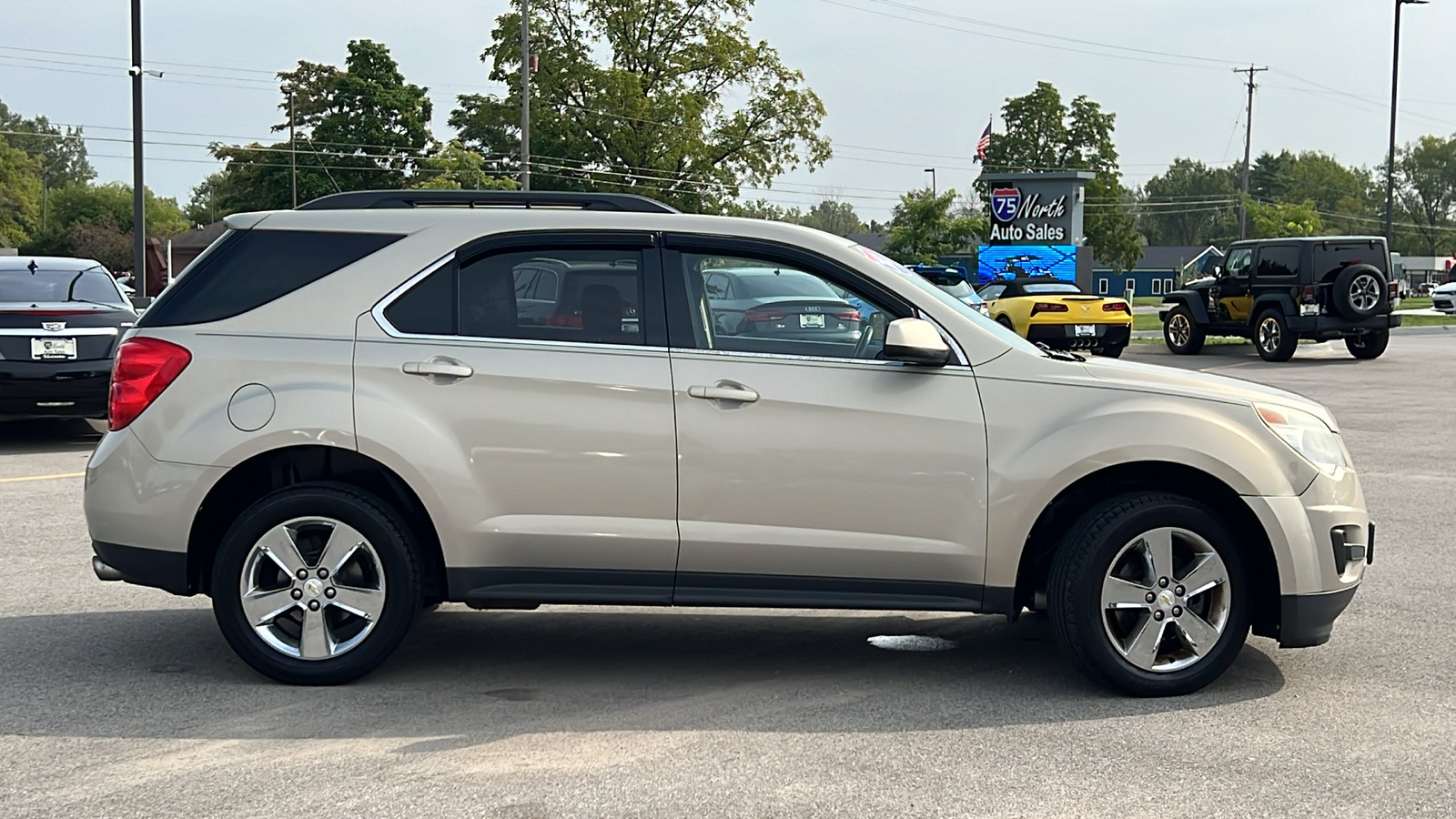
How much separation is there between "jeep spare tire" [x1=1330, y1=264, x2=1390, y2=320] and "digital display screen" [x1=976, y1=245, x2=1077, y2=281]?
22.8 meters

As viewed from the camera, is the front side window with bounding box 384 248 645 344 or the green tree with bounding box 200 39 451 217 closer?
the front side window with bounding box 384 248 645 344

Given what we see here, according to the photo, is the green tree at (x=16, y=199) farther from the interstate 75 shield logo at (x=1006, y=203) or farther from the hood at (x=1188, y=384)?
the hood at (x=1188, y=384)

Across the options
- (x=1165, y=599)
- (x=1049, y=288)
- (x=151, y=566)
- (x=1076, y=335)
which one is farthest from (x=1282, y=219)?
(x=151, y=566)

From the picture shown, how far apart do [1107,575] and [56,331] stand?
10.1 meters

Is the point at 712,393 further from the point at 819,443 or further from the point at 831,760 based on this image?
the point at 831,760

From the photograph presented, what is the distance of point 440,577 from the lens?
5.48m

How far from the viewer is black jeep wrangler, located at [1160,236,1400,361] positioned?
24688 mm

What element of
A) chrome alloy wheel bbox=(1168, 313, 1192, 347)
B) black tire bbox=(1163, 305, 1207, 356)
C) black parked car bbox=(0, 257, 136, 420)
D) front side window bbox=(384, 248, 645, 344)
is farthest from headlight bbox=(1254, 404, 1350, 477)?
chrome alloy wheel bbox=(1168, 313, 1192, 347)

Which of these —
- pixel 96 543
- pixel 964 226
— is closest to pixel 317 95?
pixel 964 226

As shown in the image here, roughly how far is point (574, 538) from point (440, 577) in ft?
1.92

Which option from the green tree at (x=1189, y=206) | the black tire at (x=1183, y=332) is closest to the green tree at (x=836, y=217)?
the green tree at (x=1189, y=206)

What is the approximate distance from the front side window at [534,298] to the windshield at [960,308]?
0.95 m

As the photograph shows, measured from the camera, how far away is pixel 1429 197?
5768 inches

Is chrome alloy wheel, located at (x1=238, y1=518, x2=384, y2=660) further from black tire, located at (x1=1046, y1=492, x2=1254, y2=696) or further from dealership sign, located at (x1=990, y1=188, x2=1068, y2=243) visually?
dealership sign, located at (x1=990, y1=188, x2=1068, y2=243)
